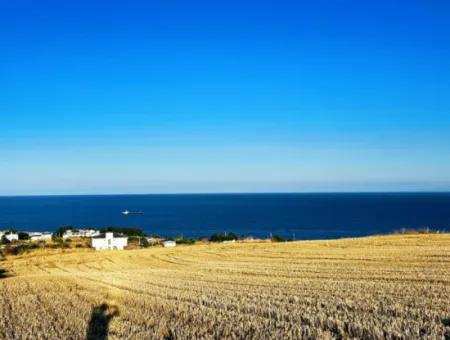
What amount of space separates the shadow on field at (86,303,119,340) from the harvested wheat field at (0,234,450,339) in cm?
2

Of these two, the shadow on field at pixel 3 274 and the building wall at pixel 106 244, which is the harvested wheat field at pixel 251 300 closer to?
the shadow on field at pixel 3 274

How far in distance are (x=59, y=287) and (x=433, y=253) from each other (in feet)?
56.6

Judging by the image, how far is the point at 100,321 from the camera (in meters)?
11.9

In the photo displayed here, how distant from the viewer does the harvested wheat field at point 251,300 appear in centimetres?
1050

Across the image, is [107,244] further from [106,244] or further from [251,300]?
[251,300]

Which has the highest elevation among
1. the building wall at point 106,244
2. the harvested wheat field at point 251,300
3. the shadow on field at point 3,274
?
the harvested wheat field at point 251,300

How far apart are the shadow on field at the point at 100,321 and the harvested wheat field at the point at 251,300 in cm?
2

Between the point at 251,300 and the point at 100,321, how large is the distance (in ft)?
13.9

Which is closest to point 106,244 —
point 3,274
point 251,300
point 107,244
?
point 107,244

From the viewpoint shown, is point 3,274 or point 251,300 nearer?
point 251,300

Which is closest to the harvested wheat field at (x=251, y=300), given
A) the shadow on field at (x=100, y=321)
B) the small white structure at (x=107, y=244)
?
the shadow on field at (x=100, y=321)

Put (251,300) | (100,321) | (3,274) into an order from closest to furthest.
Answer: (100,321) < (251,300) < (3,274)

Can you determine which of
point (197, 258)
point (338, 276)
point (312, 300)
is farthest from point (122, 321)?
point (197, 258)

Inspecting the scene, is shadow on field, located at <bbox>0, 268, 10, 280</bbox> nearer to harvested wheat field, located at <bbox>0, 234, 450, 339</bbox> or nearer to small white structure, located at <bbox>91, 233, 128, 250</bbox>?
harvested wheat field, located at <bbox>0, 234, 450, 339</bbox>
